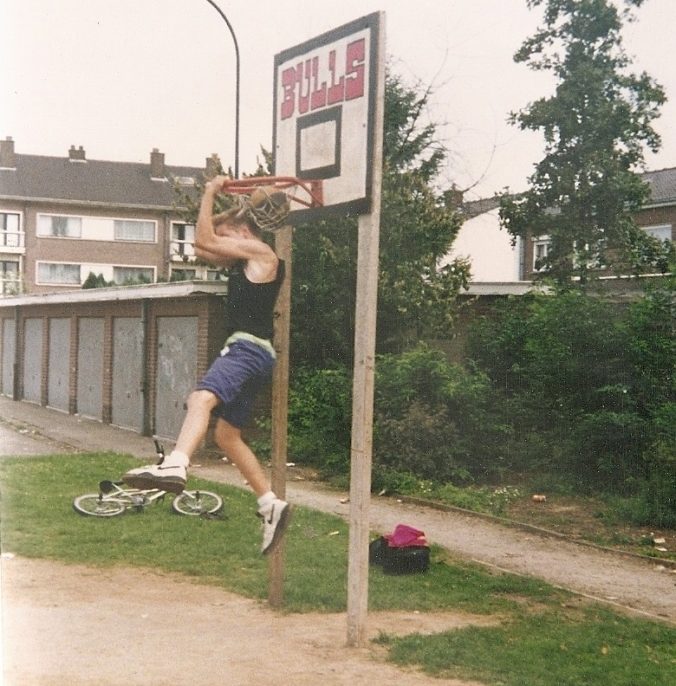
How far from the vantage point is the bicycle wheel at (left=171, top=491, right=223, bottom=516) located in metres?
10.4

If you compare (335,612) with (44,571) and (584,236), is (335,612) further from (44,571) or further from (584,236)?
(584,236)

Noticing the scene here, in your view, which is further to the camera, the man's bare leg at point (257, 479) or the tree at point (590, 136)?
the tree at point (590, 136)

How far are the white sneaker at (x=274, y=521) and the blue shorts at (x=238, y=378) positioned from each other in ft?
2.32

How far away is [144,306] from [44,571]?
9374mm

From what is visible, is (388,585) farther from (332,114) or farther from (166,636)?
(332,114)

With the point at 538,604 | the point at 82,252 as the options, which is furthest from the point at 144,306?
the point at 82,252

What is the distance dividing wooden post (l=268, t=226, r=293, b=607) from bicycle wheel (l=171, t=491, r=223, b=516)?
10.4 feet

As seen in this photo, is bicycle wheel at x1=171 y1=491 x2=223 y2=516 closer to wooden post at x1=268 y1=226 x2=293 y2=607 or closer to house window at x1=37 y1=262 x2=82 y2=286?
wooden post at x1=268 y1=226 x2=293 y2=607

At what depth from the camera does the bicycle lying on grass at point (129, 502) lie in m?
9.67

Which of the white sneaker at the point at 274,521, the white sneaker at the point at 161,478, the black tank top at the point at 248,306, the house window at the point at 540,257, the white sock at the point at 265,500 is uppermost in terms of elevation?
the house window at the point at 540,257

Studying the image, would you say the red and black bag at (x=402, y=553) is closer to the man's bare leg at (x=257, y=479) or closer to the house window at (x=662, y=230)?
the man's bare leg at (x=257, y=479)

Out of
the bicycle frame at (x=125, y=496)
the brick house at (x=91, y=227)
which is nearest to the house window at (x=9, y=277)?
the brick house at (x=91, y=227)

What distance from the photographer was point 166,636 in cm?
638

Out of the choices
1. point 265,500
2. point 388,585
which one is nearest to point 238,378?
point 265,500
